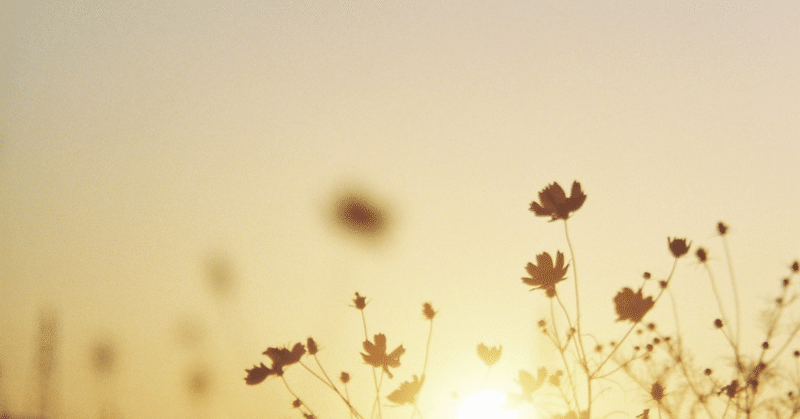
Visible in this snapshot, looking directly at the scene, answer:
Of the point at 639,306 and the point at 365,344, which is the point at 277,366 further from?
the point at 639,306

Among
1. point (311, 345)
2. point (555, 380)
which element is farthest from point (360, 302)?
point (555, 380)

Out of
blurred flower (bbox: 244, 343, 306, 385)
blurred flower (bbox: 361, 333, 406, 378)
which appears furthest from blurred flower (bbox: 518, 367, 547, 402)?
blurred flower (bbox: 244, 343, 306, 385)

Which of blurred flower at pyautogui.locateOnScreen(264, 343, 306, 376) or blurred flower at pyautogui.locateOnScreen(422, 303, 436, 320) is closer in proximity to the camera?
blurred flower at pyautogui.locateOnScreen(264, 343, 306, 376)

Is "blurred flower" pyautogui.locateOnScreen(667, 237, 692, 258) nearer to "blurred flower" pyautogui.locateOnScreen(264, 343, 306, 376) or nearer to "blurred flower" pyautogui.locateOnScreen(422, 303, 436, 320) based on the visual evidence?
"blurred flower" pyautogui.locateOnScreen(422, 303, 436, 320)

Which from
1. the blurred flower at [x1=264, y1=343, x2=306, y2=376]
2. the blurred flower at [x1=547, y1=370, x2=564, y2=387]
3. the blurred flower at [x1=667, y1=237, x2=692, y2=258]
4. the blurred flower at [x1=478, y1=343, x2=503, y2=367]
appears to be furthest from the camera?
the blurred flower at [x1=547, y1=370, x2=564, y2=387]

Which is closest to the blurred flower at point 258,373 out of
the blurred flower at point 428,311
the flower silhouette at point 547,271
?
the blurred flower at point 428,311
